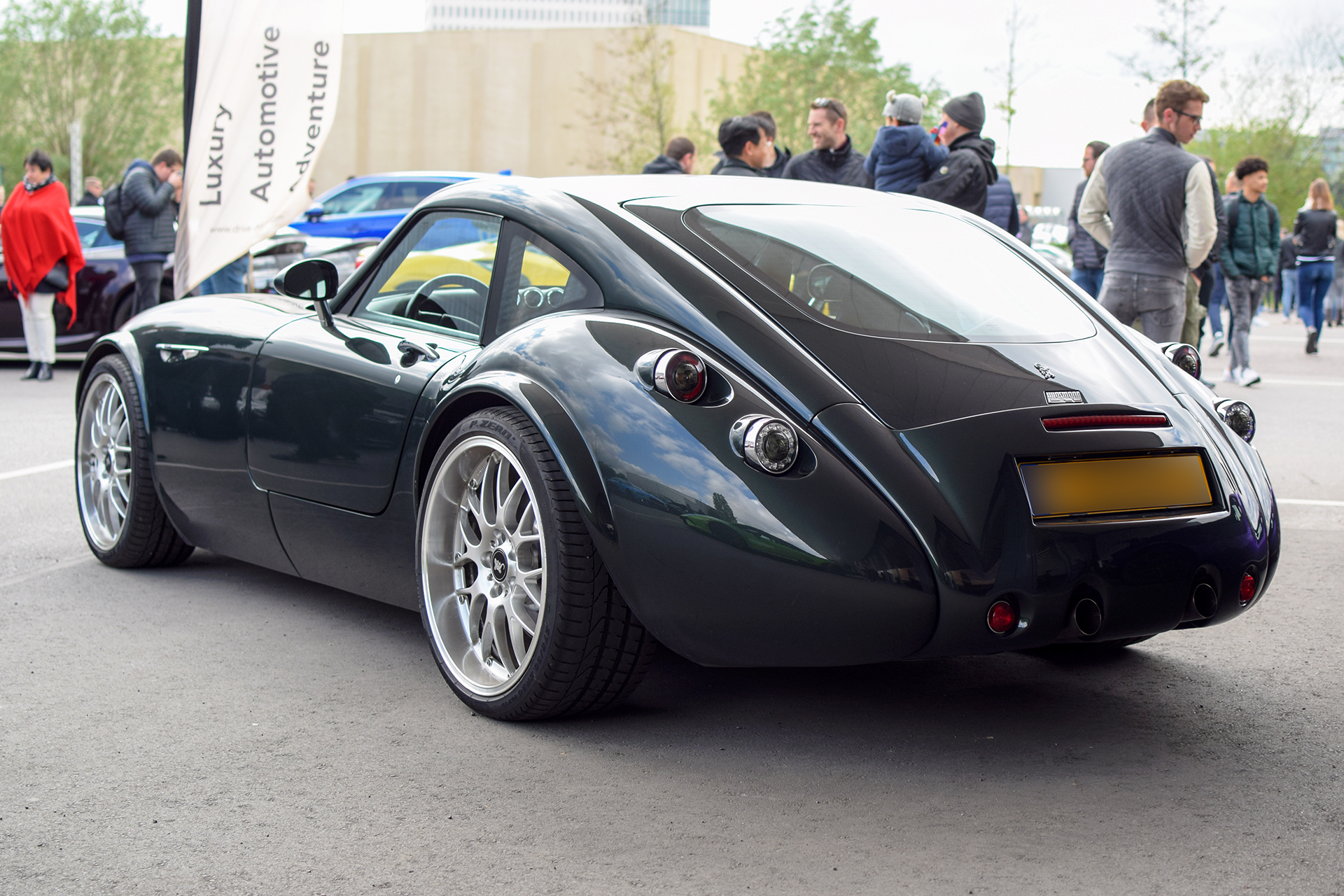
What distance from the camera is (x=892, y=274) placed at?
3.48m

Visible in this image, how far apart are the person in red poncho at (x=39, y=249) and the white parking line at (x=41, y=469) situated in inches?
179

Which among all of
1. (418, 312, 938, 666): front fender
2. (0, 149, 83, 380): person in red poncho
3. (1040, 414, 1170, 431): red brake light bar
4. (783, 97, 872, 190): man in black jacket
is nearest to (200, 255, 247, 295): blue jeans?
(0, 149, 83, 380): person in red poncho

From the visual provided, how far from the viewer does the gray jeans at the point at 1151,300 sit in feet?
23.6

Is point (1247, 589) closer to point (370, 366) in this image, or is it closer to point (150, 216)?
point (370, 366)

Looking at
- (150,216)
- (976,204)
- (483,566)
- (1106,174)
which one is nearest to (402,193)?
(150,216)

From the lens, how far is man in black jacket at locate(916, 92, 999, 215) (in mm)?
7770

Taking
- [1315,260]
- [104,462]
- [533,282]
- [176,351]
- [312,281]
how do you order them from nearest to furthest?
[533,282] → [312,281] → [176,351] → [104,462] → [1315,260]

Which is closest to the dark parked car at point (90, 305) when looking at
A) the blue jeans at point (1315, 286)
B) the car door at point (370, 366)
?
the car door at point (370, 366)

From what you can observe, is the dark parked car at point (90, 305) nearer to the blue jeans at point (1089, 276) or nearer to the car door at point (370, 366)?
the blue jeans at point (1089, 276)

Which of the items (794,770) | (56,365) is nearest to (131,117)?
(56,365)

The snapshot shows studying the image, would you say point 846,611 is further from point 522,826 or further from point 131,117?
point 131,117

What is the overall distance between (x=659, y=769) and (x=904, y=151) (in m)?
5.47

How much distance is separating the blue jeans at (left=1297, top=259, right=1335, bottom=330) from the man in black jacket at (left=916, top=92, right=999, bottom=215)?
9.92 m

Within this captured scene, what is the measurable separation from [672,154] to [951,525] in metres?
7.70
